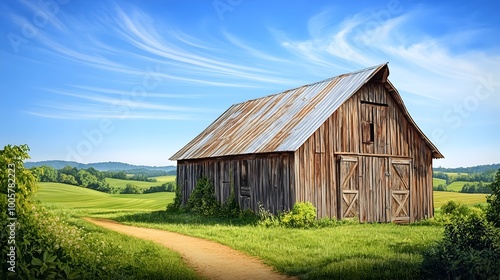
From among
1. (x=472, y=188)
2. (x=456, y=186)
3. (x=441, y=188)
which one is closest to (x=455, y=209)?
(x=472, y=188)

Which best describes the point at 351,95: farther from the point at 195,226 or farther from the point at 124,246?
the point at 124,246

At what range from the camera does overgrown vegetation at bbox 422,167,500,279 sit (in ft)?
36.2

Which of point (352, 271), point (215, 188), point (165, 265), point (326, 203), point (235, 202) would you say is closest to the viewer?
point (352, 271)

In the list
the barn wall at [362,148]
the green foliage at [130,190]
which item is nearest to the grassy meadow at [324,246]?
the barn wall at [362,148]

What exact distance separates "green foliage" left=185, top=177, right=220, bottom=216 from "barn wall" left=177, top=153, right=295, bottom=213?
397mm

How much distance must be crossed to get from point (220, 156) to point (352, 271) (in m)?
17.3

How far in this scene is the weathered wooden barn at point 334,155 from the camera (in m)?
25.1

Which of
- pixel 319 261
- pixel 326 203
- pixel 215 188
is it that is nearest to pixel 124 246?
pixel 319 261

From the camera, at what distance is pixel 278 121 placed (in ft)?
93.5

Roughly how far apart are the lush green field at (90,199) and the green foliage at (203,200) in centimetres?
1099

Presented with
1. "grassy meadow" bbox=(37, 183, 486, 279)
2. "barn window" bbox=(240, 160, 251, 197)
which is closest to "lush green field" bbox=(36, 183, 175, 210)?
"barn window" bbox=(240, 160, 251, 197)

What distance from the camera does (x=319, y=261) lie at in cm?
1415

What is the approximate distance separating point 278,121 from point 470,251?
17506mm

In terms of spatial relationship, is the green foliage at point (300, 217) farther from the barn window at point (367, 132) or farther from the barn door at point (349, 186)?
the barn window at point (367, 132)
